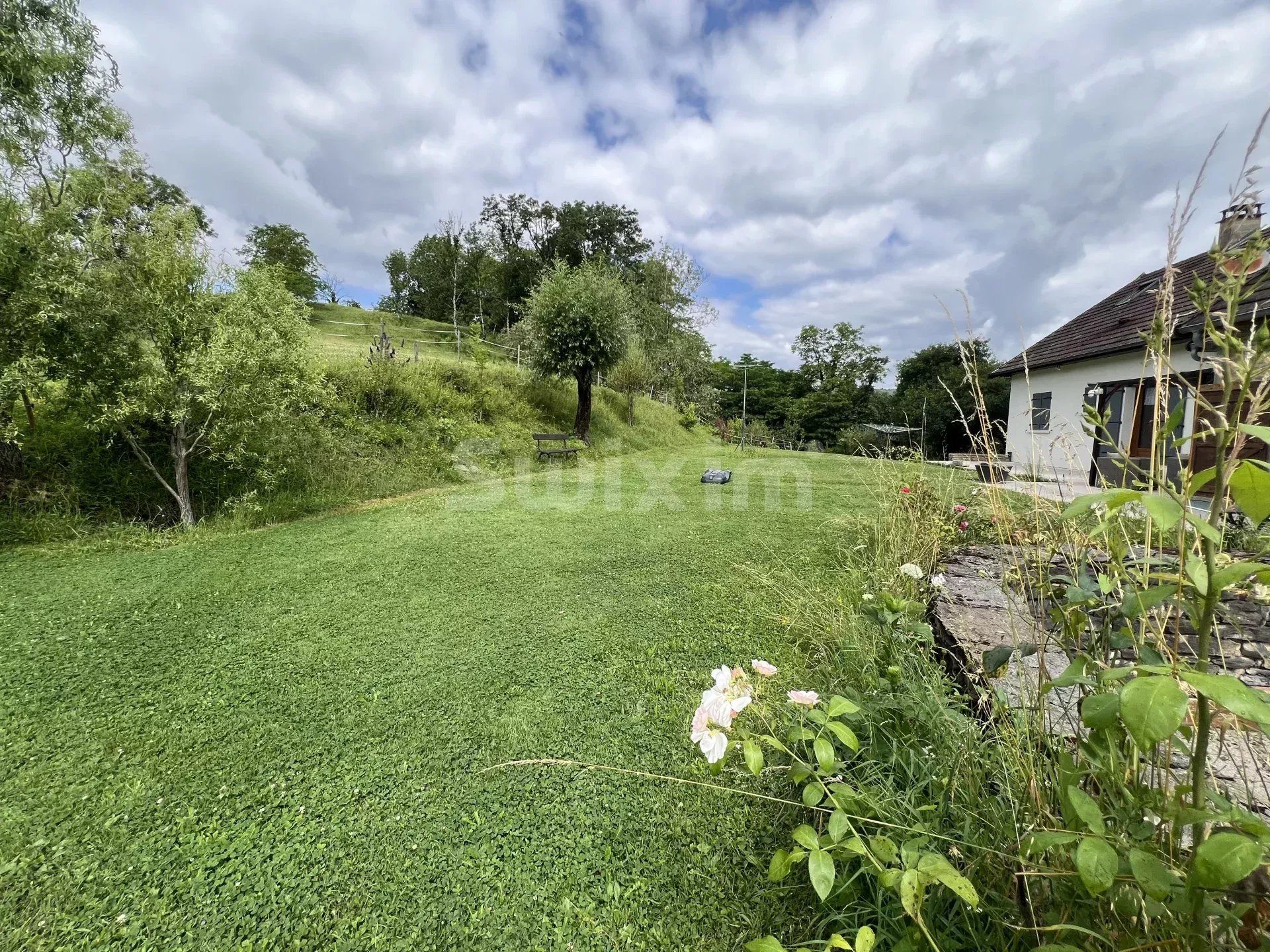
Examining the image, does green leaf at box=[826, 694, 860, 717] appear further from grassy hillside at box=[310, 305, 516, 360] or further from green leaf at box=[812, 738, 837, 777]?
grassy hillside at box=[310, 305, 516, 360]

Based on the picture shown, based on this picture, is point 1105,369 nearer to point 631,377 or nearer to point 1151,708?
point 631,377

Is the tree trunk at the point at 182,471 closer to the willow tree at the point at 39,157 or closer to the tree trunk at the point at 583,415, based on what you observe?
the willow tree at the point at 39,157

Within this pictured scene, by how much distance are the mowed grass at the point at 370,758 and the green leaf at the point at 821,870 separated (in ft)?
1.99

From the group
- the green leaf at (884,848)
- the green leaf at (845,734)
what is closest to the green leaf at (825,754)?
the green leaf at (845,734)

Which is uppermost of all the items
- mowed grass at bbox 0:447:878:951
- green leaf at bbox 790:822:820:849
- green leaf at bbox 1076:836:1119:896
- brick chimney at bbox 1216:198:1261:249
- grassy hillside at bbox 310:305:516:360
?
grassy hillside at bbox 310:305:516:360

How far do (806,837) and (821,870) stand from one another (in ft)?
0.19

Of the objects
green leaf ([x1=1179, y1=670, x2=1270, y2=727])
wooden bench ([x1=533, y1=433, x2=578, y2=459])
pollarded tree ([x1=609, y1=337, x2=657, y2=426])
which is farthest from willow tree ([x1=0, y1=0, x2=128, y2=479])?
pollarded tree ([x1=609, y1=337, x2=657, y2=426])

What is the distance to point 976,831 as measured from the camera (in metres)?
1.21

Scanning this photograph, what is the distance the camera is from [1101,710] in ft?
2.05

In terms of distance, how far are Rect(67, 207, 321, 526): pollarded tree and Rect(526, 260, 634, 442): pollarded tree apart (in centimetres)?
575

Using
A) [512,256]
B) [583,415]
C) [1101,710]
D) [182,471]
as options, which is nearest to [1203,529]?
[1101,710]

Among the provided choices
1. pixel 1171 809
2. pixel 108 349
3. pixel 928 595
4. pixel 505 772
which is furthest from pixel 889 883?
pixel 108 349

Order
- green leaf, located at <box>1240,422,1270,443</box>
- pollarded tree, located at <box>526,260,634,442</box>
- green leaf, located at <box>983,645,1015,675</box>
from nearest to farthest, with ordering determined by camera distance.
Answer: green leaf, located at <box>1240,422,1270,443</box>
green leaf, located at <box>983,645,1015,675</box>
pollarded tree, located at <box>526,260,634,442</box>

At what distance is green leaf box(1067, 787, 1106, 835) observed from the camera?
677mm
